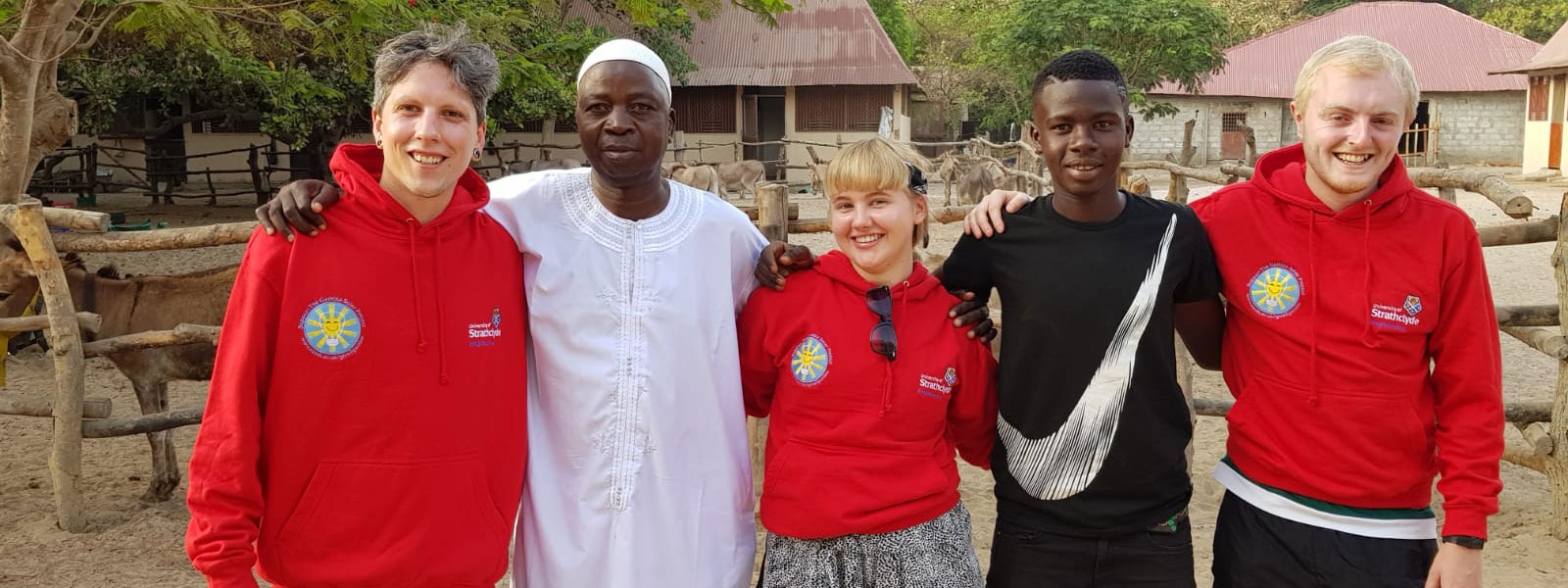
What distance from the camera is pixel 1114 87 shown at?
96.0 inches

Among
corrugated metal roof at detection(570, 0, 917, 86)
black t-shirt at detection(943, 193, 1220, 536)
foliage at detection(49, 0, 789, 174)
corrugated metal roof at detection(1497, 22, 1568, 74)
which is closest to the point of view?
black t-shirt at detection(943, 193, 1220, 536)

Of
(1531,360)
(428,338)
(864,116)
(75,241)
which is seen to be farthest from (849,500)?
(864,116)

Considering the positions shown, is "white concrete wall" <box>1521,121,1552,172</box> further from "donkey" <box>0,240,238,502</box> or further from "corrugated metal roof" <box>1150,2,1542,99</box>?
"donkey" <box>0,240,238,502</box>

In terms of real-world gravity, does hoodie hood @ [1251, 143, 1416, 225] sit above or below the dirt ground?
above

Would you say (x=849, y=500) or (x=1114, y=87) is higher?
(x=1114, y=87)

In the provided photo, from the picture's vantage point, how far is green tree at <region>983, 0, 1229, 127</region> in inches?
957

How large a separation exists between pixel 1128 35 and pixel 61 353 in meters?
23.5

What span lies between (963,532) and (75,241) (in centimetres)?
460

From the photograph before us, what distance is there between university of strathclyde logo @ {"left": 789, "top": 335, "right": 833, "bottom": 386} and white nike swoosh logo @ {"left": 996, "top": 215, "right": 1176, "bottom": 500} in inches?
19.7

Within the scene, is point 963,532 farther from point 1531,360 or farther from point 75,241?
point 1531,360

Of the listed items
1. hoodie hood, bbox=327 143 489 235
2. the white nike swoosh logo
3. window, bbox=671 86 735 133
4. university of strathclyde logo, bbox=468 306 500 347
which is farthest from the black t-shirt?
window, bbox=671 86 735 133

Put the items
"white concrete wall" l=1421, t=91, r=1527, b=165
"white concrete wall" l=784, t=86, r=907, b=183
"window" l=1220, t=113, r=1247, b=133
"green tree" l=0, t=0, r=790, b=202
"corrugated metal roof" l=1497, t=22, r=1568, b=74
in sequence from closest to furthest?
"green tree" l=0, t=0, r=790, b=202 → "corrugated metal roof" l=1497, t=22, r=1568, b=74 → "white concrete wall" l=784, t=86, r=907, b=183 → "white concrete wall" l=1421, t=91, r=1527, b=165 → "window" l=1220, t=113, r=1247, b=133

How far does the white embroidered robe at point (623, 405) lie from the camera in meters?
2.40

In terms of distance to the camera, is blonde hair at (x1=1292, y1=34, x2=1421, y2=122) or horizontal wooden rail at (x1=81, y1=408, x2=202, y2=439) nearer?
blonde hair at (x1=1292, y1=34, x2=1421, y2=122)
